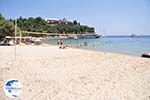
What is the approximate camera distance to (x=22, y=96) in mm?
1865

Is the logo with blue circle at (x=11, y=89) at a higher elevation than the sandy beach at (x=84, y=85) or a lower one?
higher

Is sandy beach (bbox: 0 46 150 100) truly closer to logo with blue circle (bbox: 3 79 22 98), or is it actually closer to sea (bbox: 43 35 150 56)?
logo with blue circle (bbox: 3 79 22 98)

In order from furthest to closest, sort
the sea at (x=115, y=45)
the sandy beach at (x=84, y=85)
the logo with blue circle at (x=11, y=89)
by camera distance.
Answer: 1. the sea at (x=115, y=45)
2. the sandy beach at (x=84, y=85)
3. the logo with blue circle at (x=11, y=89)

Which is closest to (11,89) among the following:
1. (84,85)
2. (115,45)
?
(84,85)

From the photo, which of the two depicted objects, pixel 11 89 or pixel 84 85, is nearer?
pixel 11 89

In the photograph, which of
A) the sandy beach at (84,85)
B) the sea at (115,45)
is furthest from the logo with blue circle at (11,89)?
the sea at (115,45)

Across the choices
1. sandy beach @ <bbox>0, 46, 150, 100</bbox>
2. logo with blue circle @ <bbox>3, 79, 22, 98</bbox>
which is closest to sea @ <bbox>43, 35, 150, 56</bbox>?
sandy beach @ <bbox>0, 46, 150, 100</bbox>

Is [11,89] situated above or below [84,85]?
above

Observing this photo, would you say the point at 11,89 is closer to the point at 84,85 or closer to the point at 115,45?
the point at 84,85

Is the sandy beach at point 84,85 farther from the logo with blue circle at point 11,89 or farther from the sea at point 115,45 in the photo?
the sea at point 115,45

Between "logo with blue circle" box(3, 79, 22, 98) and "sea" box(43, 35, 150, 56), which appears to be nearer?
"logo with blue circle" box(3, 79, 22, 98)

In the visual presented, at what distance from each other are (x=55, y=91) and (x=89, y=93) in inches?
9.4

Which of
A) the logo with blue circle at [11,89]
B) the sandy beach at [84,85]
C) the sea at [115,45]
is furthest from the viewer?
the sea at [115,45]

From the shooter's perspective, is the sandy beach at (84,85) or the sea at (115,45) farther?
the sea at (115,45)
